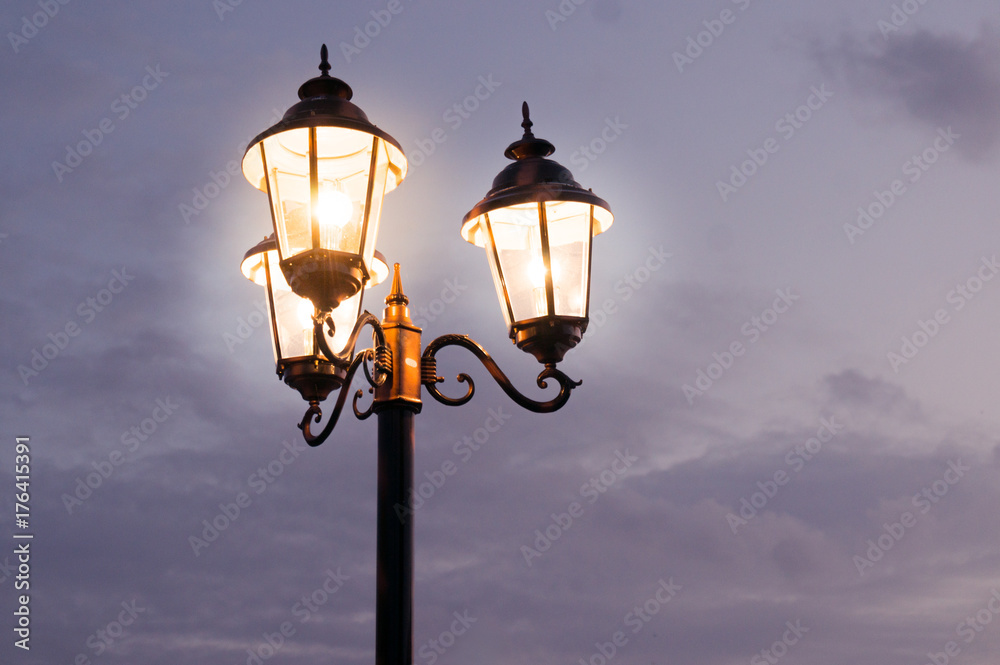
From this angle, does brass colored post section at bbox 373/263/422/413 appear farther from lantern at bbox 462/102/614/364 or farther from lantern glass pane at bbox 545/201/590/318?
lantern glass pane at bbox 545/201/590/318

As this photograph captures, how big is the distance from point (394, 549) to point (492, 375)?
1.17 meters

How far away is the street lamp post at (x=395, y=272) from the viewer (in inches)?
179

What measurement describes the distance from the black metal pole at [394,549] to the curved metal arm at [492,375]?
0.34 m

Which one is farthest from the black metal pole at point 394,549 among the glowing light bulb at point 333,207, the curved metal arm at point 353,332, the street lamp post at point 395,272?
the glowing light bulb at point 333,207

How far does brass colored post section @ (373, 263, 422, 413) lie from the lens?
4.91 metres

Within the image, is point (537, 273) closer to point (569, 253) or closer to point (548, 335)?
point (569, 253)

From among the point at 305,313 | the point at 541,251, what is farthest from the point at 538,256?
the point at 305,313

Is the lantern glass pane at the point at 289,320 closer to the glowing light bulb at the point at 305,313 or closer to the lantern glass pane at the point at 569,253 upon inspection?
the glowing light bulb at the point at 305,313

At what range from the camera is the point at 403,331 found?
515 cm

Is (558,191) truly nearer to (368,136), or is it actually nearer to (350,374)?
(368,136)

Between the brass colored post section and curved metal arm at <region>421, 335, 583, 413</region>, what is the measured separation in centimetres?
7

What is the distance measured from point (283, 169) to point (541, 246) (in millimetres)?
1425

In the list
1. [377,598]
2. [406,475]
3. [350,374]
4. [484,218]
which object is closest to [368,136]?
[484,218]

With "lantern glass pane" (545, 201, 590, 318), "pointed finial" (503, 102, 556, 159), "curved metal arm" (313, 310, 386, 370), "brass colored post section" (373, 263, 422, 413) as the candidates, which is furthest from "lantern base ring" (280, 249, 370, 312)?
"pointed finial" (503, 102, 556, 159)
